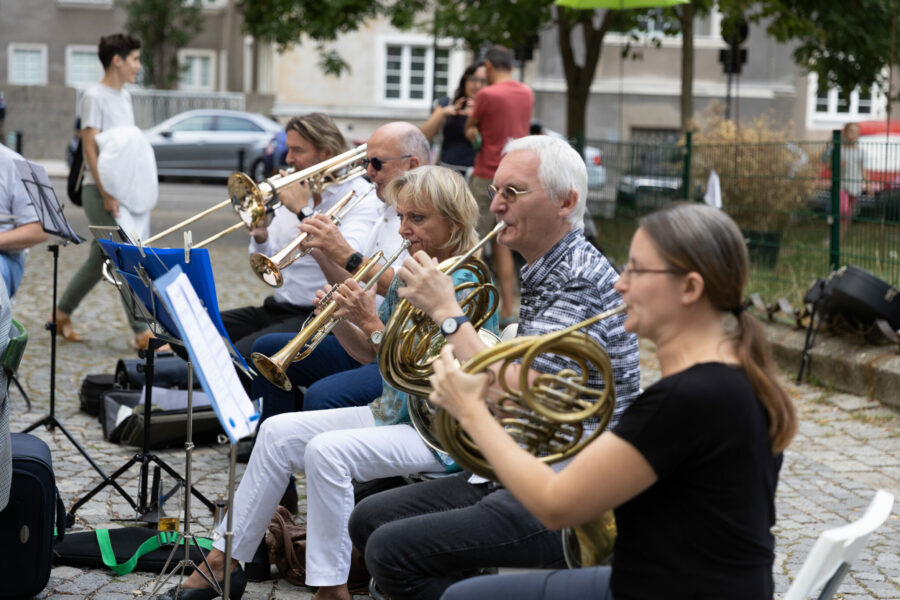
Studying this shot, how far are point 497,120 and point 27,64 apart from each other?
2741 cm

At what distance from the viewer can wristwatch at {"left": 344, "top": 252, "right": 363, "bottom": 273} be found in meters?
4.42

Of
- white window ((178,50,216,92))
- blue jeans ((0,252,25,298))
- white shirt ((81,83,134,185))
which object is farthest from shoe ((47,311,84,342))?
white window ((178,50,216,92))

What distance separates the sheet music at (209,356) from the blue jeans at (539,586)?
2.07 feet

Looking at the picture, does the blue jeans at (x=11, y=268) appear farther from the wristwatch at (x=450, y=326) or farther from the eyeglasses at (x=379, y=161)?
the wristwatch at (x=450, y=326)

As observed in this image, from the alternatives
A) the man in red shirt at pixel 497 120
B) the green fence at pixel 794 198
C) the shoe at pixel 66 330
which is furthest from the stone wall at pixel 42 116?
the shoe at pixel 66 330

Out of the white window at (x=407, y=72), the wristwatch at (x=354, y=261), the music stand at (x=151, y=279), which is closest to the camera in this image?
the music stand at (x=151, y=279)

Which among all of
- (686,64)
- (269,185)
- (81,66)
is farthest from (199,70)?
(269,185)

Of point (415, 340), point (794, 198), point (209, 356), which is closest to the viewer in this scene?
point (209, 356)

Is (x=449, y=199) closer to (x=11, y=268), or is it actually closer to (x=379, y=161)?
(x=379, y=161)

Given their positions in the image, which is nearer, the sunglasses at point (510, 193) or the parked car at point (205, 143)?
the sunglasses at point (510, 193)

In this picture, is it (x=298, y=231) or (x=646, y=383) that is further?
(x=646, y=383)

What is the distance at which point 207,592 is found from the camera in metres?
3.58

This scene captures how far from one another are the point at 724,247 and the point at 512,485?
0.62 meters

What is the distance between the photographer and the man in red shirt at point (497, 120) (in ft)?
28.7
